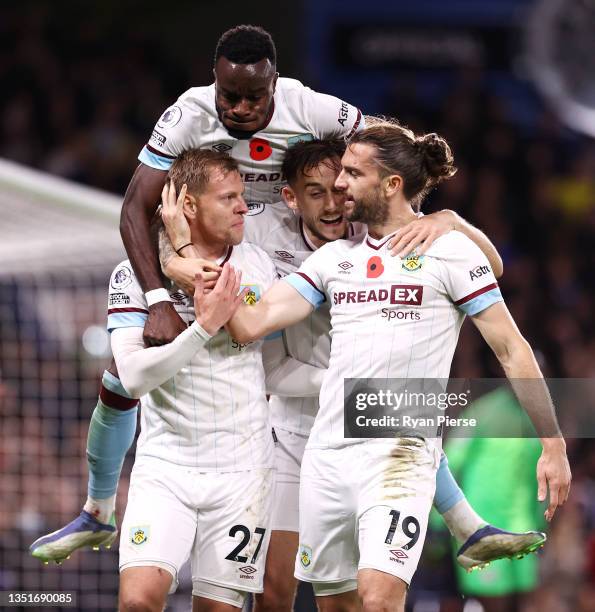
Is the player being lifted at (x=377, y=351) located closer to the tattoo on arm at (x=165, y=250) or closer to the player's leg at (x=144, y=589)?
the tattoo on arm at (x=165, y=250)

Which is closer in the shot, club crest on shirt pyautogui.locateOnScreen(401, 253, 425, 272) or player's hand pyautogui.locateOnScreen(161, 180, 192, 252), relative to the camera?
club crest on shirt pyautogui.locateOnScreen(401, 253, 425, 272)

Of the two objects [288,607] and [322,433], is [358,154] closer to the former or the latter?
[322,433]

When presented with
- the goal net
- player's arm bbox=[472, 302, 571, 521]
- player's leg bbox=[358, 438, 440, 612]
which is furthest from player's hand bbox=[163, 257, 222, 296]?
the goal net

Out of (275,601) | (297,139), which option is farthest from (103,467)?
(297,139)

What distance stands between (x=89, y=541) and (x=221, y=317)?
1.52 metres

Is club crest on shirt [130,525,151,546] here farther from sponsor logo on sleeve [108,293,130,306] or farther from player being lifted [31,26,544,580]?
sponsor logo on sleeve [108,293,130,306]

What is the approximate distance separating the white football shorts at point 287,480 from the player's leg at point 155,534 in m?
0.55

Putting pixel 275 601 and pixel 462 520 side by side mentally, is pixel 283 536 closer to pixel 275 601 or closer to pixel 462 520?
pixel 275 601

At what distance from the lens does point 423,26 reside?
12344mm

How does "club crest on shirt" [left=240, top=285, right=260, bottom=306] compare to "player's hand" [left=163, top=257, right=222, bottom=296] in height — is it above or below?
below

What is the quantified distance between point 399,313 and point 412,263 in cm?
19

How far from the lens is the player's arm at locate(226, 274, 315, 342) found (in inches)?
181

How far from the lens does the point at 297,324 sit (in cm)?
504

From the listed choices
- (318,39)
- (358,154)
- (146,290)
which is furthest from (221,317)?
(318,39)
